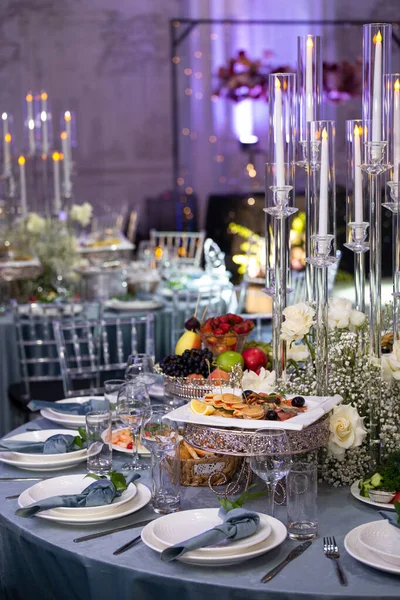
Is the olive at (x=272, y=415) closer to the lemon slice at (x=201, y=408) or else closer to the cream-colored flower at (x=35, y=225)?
the lemon slice at (x=201, y=408)

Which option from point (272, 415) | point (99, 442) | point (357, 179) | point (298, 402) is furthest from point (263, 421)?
point (357, 179)

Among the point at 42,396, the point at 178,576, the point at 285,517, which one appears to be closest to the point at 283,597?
the point at 178,576

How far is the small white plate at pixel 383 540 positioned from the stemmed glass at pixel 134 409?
70 centimetres

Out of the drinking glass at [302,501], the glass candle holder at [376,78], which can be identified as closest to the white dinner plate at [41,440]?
the drinking glass at [302,501]

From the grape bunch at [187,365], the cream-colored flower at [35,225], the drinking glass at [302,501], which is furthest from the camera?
the cream-colored flower at [35,225]

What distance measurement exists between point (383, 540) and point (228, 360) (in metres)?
0.91

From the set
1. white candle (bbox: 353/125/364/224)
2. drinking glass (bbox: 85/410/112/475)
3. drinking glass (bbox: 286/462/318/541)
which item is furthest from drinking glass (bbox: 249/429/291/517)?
white candle (bbox: 353/125/364/224)

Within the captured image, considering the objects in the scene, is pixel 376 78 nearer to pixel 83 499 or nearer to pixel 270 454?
pixel 270 454

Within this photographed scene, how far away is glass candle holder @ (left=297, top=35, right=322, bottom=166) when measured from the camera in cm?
258

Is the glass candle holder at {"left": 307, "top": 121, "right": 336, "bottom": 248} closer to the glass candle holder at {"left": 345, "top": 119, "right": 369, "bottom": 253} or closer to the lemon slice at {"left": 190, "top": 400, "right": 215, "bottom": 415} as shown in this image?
the glass candle holder at {"left": 345, "top": 119, "right": 369, "bottom": 253}

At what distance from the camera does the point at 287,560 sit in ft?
6.31

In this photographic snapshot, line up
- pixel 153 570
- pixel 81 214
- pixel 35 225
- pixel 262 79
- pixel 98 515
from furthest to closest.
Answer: pixel 262 79, pixel 81 214, pixel 35 225, pixel 98 515, pixel 153 570

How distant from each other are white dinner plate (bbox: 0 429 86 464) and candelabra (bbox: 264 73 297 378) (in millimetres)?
616

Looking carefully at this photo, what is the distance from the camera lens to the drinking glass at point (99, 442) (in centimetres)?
245
